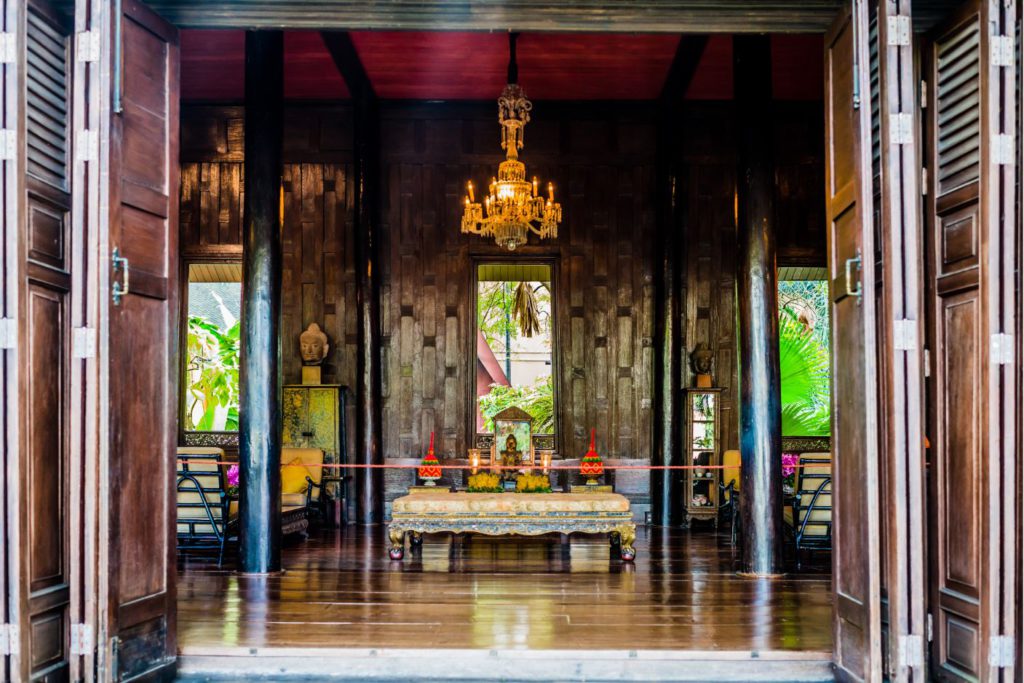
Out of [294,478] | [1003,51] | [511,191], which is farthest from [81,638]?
[294,478]

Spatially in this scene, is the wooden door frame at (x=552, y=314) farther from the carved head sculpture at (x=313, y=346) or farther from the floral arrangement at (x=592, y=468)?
the floral arrangement at (x=592, y=468)

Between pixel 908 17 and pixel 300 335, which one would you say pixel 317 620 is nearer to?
pixel 908 17

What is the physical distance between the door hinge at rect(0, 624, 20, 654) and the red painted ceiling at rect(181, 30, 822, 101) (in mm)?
6768

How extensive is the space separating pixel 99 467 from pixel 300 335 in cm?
701

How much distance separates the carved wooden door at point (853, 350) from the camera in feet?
12.9

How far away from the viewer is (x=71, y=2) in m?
4.16

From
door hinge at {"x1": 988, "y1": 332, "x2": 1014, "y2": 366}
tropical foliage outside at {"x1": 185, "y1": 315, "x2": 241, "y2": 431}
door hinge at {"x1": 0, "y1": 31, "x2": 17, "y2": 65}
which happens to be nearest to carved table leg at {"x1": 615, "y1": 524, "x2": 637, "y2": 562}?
door hinge at {"x1": 988, "y1": 332, "x2": 1014, "y2": 366}

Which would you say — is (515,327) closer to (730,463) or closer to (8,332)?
(730,463)

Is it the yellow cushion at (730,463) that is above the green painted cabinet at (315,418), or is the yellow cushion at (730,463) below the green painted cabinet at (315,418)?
below

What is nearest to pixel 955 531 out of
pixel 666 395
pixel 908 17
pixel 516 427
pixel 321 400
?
pixel 908 17

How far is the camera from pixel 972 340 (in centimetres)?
389

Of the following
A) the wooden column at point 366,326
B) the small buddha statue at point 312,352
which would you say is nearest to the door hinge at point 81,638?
the wooden column at point 366,326

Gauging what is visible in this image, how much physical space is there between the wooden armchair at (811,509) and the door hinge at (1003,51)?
13.2 feet

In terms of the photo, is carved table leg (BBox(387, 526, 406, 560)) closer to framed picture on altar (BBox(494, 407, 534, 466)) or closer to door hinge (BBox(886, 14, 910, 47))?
framed picture on altar (BBox(494, 407, 534, 466))
